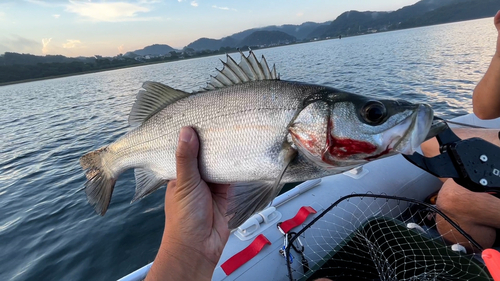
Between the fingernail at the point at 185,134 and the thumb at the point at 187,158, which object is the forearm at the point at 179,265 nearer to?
the thumb at the point at 187,158

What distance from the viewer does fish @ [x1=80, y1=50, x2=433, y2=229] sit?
5.66 ft

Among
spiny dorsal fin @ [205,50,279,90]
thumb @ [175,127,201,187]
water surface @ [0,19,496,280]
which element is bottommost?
water surface @ [0,19,496,280]

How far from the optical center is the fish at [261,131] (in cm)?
173

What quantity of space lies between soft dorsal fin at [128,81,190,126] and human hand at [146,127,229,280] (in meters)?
0.52

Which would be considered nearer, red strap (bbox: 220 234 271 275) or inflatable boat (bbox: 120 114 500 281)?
inflatable boat (bbox: 120 114 500 281)

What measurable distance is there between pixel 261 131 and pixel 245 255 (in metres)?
2.08

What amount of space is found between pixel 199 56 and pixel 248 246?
5111 inches

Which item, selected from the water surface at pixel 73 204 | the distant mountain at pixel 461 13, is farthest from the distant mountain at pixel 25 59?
the distant mountain at pixel 461 13

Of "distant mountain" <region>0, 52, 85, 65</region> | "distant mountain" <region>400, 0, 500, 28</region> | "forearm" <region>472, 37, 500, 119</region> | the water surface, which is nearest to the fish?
"forearm" <region>472, 37, 500, 119</region>

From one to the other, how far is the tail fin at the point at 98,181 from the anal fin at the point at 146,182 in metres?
0.35

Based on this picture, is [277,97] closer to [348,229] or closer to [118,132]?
[348,229]

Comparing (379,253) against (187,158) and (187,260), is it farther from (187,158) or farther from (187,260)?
(187,158)

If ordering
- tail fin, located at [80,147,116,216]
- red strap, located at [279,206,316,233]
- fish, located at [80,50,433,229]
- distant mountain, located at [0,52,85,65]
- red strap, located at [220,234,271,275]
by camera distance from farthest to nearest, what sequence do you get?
distant mountain, located at [0,52,85,65] → red strap, located at [279,206,316,233] → red strap, located at [220,234,271,275] → tail fin, located at [80,147,116,216] → fish, located at [80,50,433,229]

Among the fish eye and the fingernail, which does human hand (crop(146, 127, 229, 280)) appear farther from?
the fish eye
